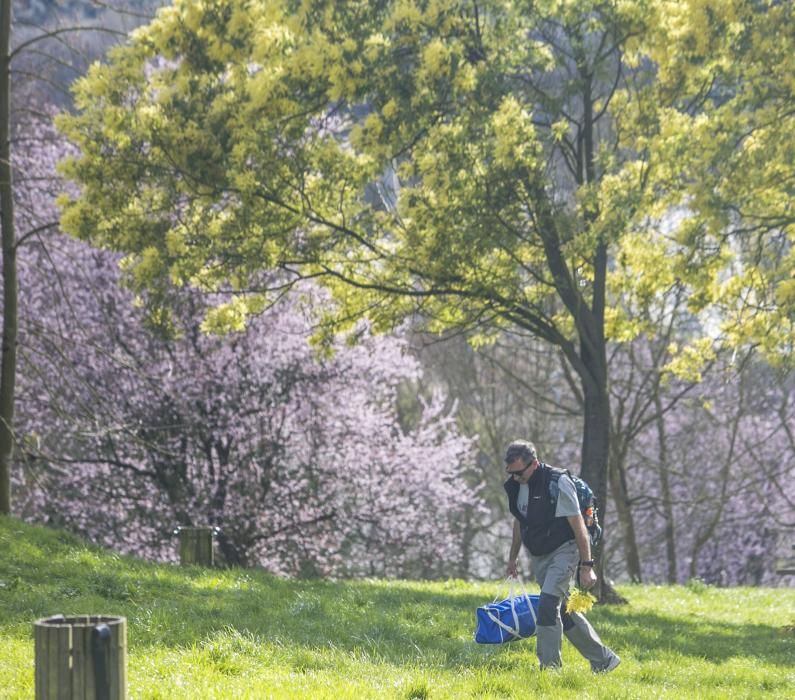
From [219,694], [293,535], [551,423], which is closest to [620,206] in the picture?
[219,694]

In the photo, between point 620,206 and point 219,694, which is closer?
point 219,694

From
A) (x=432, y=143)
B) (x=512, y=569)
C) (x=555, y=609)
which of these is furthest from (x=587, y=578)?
(x=432, y=143)

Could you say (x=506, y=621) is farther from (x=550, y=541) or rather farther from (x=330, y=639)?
(x=330, y=639)

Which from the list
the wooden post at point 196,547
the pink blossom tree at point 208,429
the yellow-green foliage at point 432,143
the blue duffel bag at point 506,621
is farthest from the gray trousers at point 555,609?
the pink blossom tree at point 208,429

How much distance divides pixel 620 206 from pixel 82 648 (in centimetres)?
968

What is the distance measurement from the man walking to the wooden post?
7209mm

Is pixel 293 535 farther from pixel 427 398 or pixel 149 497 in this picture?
pixel 427 398

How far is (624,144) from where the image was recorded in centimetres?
1577

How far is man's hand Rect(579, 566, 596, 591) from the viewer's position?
778 centimetres

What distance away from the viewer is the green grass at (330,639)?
23.7 feet

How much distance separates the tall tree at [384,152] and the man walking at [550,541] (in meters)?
5.57

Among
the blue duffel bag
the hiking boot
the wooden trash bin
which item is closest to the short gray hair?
the blue duffel bag

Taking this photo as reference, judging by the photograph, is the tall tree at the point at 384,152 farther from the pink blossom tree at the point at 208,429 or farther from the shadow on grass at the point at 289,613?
the pink blossom tree at the point at 208,429

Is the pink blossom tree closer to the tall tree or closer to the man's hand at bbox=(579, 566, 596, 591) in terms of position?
the tall tree
